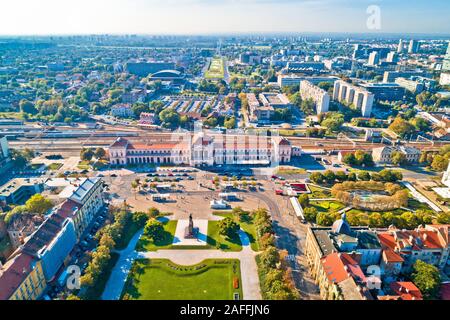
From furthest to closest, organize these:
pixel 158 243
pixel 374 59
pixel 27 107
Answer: pixel 374 59
pixel 27 107
pixel 158 243

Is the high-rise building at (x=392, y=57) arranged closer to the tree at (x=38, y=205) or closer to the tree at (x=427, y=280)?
the tree at (x=427, y=280)

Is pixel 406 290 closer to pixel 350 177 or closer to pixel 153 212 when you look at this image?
pixel 350 177

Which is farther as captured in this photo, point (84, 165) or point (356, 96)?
point (356, 96)

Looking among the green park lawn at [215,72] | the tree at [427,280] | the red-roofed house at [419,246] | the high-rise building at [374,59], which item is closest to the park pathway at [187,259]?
the red-roofed house at [419,246]

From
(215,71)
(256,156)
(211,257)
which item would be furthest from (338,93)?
(211,257)

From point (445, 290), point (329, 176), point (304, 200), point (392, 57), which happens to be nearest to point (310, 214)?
point (304, 200)
